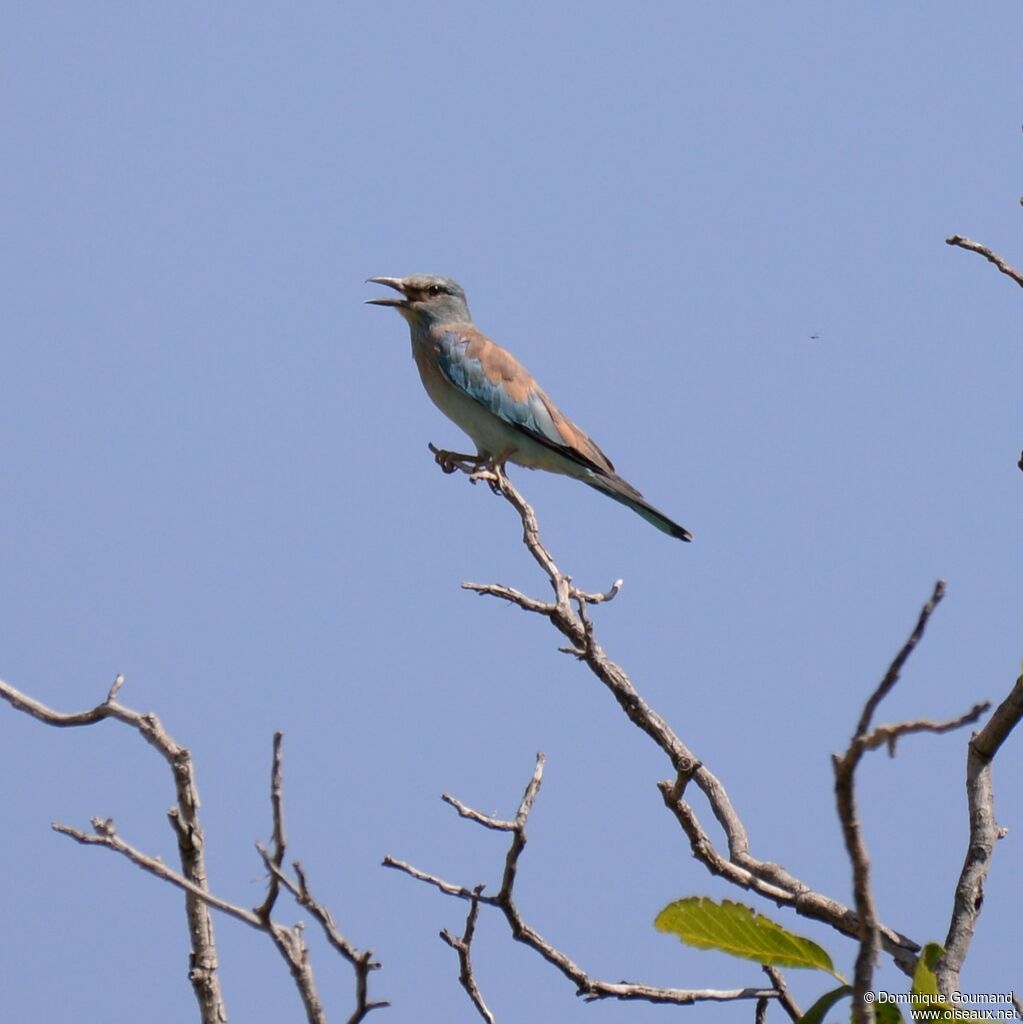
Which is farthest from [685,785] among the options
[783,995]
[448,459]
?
[448,459]

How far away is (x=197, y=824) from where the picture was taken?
3.49 meters

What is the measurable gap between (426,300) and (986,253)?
21.2 feet

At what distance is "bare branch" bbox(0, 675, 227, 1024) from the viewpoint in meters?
3.42

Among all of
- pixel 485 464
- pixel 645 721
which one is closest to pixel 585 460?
pixel 485 464

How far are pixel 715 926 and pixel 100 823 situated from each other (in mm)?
1246

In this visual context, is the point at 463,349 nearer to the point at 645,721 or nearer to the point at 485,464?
the point at 485,464

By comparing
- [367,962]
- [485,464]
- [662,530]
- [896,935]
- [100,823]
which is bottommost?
[367,962]

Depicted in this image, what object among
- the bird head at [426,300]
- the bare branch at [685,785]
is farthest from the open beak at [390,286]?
the bare branch at [685,785]

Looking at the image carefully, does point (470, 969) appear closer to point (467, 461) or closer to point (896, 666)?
point (896, 666)

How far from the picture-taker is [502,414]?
889 cm

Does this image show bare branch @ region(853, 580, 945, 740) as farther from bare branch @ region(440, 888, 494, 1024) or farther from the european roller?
the european roller

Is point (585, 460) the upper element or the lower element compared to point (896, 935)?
upper

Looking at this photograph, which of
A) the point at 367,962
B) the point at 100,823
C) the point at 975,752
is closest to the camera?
the point at 367,962

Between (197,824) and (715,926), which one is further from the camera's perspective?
(197,824)
